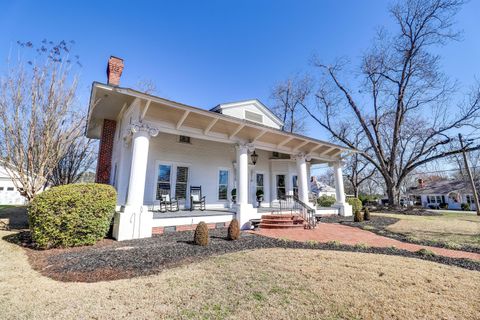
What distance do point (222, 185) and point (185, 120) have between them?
4459 mm

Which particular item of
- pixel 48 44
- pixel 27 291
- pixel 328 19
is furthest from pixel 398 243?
pixel 48 44

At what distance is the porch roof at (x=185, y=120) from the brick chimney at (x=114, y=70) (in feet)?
3.99

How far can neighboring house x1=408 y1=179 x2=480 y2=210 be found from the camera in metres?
32.9

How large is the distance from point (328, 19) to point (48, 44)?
45.5 feet

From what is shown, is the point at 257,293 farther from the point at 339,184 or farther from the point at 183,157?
the point at 339,184

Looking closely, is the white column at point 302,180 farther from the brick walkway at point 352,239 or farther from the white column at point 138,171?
the white column at point 138,171

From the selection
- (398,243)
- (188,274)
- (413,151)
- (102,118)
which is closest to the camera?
(188,274)

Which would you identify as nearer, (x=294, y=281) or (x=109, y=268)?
(x=294, y=281)

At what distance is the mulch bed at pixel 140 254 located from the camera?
3875mm

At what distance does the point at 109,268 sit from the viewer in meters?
4.02

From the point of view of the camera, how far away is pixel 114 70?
9281mm

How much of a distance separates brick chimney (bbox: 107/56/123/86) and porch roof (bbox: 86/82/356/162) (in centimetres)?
122

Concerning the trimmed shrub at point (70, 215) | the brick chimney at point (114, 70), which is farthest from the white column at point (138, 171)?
the brick chimney at point (114, 70)

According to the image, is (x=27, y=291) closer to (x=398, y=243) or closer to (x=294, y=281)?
(x=294, y=281)
